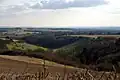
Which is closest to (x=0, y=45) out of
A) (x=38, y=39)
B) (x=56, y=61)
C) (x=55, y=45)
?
(x=56, y=61)

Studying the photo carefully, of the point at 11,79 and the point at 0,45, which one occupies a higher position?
the point at 11,79

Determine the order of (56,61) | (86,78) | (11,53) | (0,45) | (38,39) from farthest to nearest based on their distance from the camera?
(38,39)
(0,45)
(11,53)
(56,61)
(86,78)

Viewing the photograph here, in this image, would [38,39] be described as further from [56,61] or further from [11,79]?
[11,79]

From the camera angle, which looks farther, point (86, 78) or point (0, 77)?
point (0, 77)

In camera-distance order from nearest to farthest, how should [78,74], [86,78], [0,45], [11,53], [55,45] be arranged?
[86,78], [78,74], [11,53], [0,45], [55,45]

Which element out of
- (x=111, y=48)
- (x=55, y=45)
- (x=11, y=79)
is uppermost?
(x=11, y=79)

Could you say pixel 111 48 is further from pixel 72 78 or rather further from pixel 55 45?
pixel 55 45

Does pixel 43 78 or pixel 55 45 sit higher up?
pixel 43 78

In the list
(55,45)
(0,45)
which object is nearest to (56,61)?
(0,45)

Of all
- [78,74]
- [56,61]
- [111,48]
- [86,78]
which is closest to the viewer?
[86,78]
